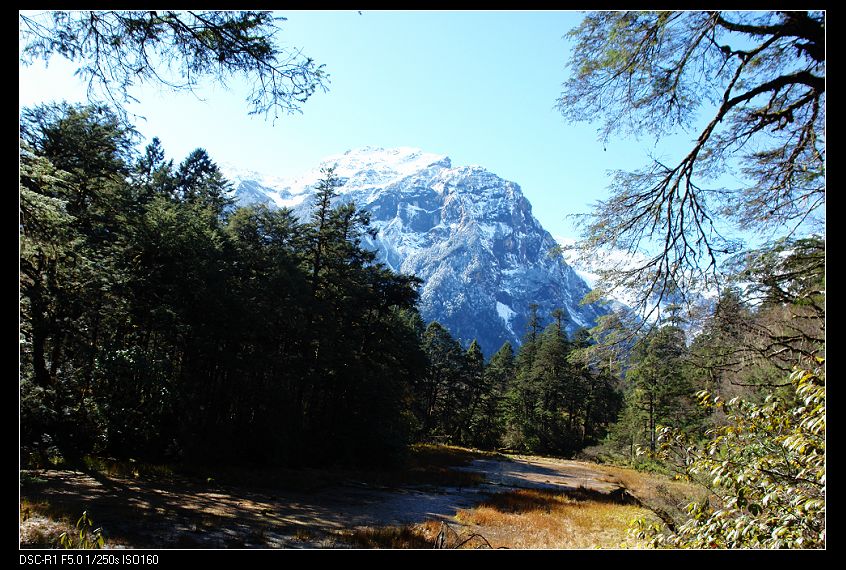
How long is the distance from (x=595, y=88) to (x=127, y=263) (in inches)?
544

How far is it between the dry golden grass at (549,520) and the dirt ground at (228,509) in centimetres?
93

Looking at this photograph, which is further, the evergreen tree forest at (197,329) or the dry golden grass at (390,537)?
the evergreen tree forest at (197,329)

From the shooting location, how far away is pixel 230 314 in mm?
14742

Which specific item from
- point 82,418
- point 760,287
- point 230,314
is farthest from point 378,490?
point 760,287

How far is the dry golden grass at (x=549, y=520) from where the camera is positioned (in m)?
9.10

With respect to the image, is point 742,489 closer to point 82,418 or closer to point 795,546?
point 795,546

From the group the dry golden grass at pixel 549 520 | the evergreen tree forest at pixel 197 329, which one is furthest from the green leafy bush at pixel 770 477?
the evergreen tree forest at pixel 197 329

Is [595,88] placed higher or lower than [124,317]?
higher

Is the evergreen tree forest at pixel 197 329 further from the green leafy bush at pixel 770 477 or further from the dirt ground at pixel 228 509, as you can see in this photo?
the green leafy bush at pixel 770 477

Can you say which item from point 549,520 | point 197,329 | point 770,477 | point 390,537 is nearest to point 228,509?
point 390,537

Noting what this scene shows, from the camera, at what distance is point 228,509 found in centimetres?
951

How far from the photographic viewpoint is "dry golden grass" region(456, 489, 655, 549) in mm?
9102
